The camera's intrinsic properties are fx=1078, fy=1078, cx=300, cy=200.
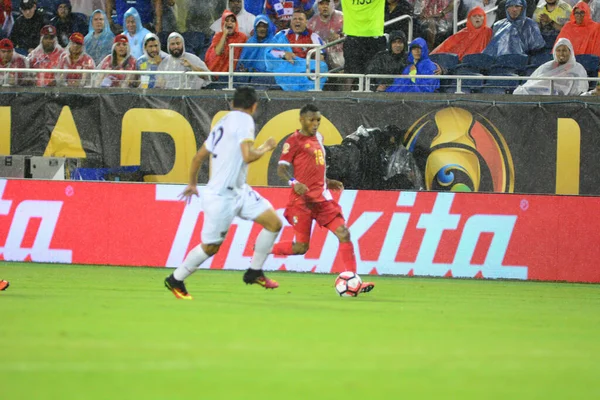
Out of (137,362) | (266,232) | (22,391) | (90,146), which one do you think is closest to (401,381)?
(137,362)

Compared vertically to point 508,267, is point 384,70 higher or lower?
higher

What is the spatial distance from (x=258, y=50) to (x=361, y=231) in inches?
196

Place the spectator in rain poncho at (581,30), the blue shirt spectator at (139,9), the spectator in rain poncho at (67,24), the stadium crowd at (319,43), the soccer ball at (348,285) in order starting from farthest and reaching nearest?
the spectator in rain poncho at (67,24) → the blue shirt spectator at (139,9) → the stadium crowd at (319,43) → the spectator in rain poncho at (581,30) → the soccer ball at (348,285)

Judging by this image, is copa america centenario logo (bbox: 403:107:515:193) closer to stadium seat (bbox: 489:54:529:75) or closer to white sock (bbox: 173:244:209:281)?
stadium seat (bbox: 489:54:529:75)

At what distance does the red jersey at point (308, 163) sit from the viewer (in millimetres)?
13383

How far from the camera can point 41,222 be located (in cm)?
1850

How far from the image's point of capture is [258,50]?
2095cm

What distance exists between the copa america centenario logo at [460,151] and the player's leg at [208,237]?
9655 millimetres

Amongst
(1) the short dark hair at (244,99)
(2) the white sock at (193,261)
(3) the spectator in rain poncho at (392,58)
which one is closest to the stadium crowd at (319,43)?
(3) the spectator in rain poncho at (392,58)

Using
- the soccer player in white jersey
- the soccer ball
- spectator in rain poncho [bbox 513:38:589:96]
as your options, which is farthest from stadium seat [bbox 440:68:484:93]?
the soccer player in white jersey

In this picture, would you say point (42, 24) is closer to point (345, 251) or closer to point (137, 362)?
point (345, 251)

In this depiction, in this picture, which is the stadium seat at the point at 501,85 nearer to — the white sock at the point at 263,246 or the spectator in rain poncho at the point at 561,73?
the spectator in rain poncho at the point at 561,73

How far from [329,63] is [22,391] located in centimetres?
1649

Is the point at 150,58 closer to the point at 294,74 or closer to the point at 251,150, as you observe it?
the point at 294,74
